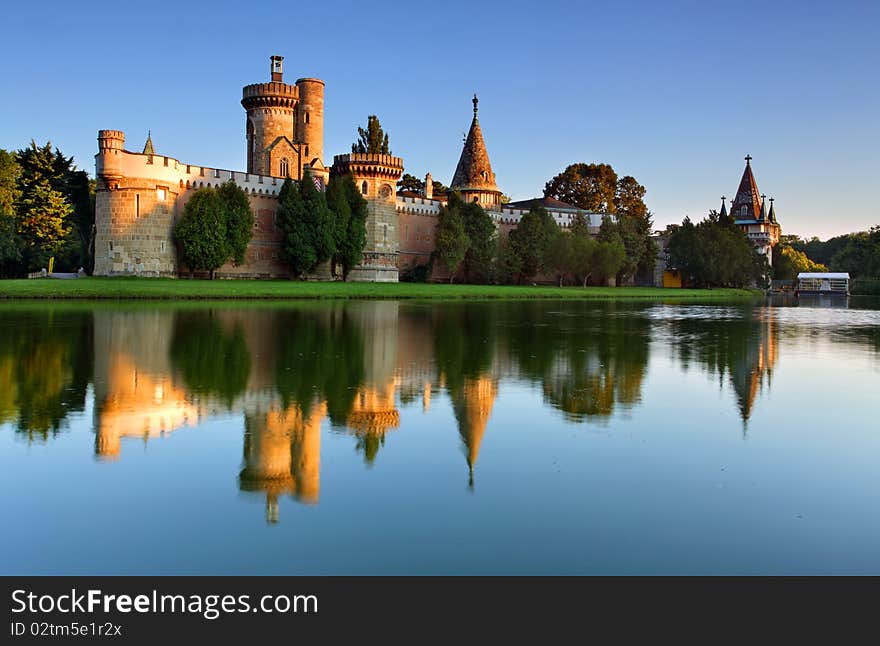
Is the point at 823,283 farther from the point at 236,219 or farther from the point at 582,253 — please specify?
the point at 236,219

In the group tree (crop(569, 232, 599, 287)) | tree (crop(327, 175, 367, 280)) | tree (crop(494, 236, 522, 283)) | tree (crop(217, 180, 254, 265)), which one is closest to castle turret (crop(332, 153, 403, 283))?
tree (crop(327, 175, 367, 280))

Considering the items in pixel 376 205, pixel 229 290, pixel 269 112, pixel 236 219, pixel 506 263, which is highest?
pixel 269 112

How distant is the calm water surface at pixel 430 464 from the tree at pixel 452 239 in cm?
3914

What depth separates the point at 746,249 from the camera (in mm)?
69000

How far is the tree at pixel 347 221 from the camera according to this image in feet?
153

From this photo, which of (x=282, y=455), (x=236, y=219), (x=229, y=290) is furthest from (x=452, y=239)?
(x=282, y=455)

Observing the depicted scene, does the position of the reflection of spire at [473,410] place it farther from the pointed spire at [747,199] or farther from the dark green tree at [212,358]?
the pointed spire at [747,199]

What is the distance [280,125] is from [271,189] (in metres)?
5.30

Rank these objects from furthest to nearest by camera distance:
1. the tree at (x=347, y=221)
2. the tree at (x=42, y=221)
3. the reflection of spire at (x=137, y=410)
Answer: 1. the tree at (x=347, y=221)
2. the tree at (x=42, y=221)
3. the reflection of spire at (x=137, y=410)

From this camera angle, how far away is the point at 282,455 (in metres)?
6.44

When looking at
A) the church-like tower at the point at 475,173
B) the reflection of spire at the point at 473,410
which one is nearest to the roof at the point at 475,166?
the church-like tower at the point at 475,173
